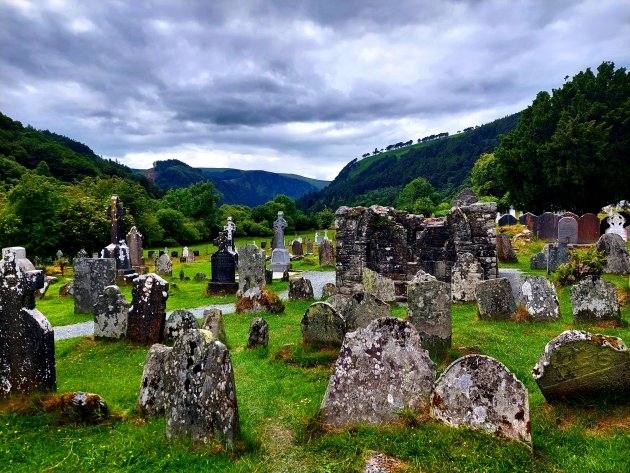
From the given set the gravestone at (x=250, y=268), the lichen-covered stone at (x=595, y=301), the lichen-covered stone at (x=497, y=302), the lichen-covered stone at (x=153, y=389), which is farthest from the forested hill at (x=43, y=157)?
the lichen-covered stone at (x=595, y=301)

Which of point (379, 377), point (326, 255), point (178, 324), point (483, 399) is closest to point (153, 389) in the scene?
point (379, 377)

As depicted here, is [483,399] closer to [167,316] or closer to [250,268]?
[167,316]

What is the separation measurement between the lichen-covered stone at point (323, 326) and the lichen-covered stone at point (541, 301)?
225 inches

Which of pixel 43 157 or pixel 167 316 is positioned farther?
pixel 43 157

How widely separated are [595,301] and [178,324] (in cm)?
1008

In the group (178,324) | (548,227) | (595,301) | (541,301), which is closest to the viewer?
(178,324)

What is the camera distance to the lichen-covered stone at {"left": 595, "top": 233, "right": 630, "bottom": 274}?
17.3 m

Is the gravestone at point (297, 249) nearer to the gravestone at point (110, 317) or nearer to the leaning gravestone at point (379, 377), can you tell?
the gravestone at point (110, 317)

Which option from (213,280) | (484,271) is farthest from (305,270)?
(484,271)

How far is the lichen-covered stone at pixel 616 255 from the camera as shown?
17297mm

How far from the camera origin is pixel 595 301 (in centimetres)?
1077

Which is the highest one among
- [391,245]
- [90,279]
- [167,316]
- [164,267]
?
[391,245]

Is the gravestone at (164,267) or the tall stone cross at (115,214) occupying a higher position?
the tall stone cross at (115,214)

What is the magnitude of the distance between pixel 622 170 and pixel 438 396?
37.9m
